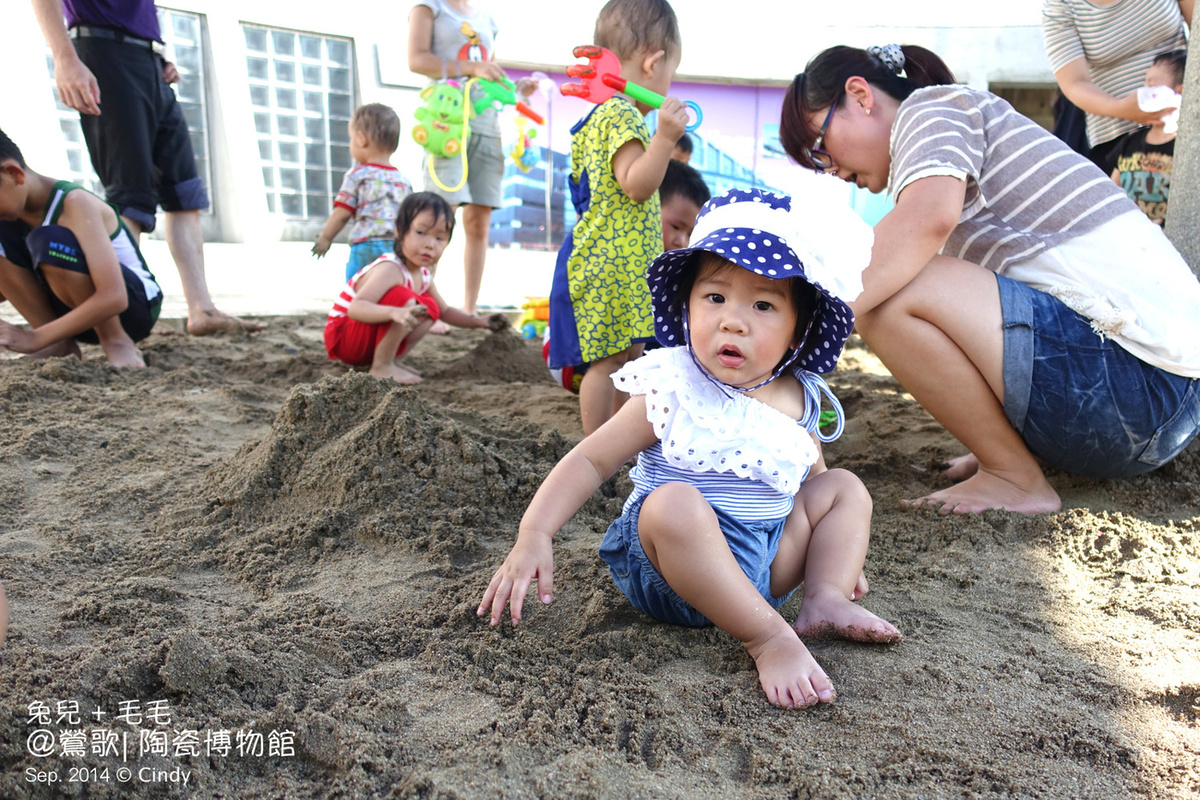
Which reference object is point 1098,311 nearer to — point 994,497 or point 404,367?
point 994,497

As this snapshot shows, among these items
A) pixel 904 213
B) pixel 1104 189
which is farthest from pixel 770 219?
pixel 1104 189

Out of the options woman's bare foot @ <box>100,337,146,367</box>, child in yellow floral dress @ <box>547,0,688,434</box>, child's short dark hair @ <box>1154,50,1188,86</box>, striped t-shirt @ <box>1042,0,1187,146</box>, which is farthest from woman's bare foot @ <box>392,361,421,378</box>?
child's short dark hair @ <box>1154,50,1188,86</box>

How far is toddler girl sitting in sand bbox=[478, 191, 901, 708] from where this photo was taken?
139cm

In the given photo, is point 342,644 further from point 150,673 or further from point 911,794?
point 911,794

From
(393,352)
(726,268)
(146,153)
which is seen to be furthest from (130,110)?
(726,268)

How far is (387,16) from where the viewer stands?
1092 cm

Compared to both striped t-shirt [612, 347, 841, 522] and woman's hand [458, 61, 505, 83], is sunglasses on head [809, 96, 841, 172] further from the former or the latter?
woman's hand [458, 61, 505, 83]

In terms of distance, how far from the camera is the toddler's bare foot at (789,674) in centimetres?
130

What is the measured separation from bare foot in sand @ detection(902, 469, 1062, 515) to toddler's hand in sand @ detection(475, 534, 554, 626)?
Result: 46.4 inches

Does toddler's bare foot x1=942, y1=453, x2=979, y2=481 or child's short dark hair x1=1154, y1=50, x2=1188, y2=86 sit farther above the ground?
child's short dark hair x1=1154, y1=50, x2=1188, y2=86

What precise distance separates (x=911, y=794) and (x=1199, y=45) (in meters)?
2.56

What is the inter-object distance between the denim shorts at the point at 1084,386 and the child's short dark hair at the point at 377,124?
3.59 metres

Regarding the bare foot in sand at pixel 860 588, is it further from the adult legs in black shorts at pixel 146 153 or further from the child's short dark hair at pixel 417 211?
the adult legs in black shorts at pixel 146 153

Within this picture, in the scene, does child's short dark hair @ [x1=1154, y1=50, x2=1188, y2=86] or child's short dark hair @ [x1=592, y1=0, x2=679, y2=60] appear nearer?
child's short dark hair @ [x1=592, y1=0, x2=679, y2=60]
